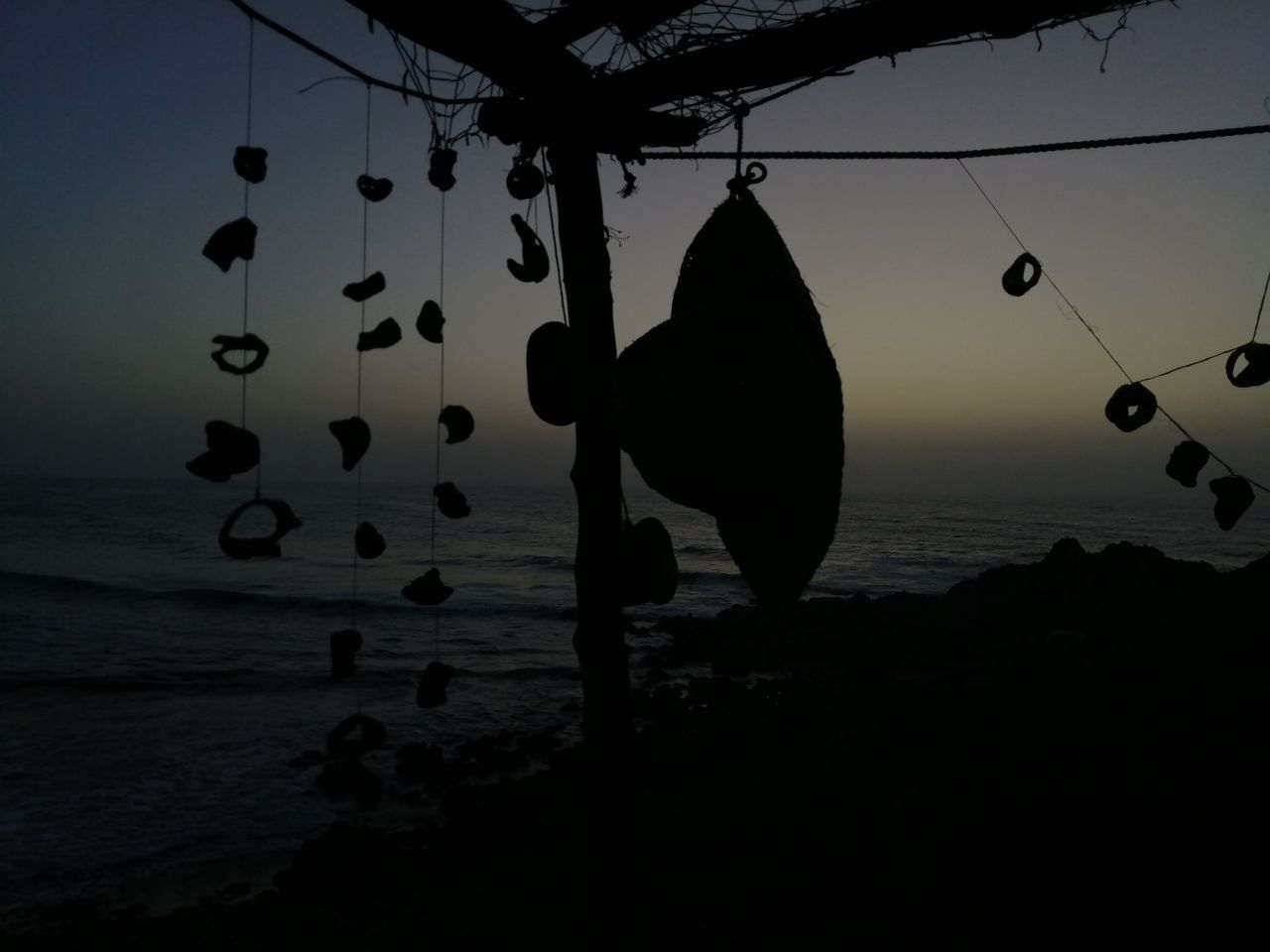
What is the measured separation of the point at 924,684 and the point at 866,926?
288 inches

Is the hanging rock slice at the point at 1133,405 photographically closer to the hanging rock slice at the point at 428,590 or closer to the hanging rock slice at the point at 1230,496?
the hanging rock slice at the point at 1230,496

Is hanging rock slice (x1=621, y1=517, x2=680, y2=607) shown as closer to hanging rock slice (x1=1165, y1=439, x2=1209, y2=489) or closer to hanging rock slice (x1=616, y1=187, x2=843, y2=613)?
hanging rock slice (x1=616, y1=187, x2=843, y2=613)

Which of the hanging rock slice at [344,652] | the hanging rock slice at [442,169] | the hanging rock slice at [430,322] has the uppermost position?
the hanging rock slice at [442,169]

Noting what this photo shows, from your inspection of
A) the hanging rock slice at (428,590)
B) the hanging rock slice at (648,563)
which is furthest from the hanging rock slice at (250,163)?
the hanging rock slice at (648,563)

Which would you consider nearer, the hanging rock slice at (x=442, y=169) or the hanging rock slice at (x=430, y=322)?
the hanging rock slice at (x=430, y=322)

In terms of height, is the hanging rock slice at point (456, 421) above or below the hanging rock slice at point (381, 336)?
below

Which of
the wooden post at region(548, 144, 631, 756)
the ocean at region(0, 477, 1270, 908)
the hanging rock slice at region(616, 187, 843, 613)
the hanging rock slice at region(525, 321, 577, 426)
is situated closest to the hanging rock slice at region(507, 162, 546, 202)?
the wooden post at region(548, 144, 631, 756)

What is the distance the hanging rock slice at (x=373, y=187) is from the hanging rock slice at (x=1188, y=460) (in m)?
2.07

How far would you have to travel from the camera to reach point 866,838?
15.1ft

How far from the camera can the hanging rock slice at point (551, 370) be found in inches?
75.6

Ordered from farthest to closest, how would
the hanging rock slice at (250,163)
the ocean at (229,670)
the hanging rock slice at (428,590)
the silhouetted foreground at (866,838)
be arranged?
the ocean at (229,670) → the silhouetted foreground at (866,838) → the hanging rock slice at (428,590) → the hanging rock slice at (250,163)

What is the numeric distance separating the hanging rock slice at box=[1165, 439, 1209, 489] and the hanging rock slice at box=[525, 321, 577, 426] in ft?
4.99

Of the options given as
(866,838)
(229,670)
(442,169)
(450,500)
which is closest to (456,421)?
(450,500)

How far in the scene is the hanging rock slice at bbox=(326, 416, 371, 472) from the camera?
1.76m
